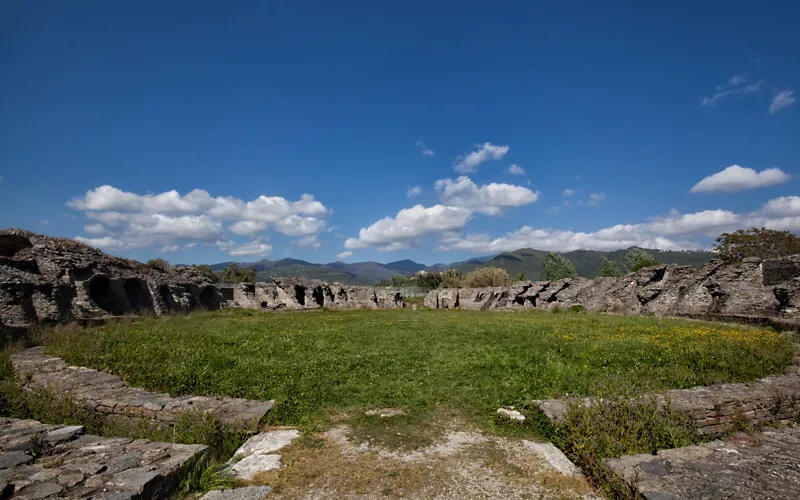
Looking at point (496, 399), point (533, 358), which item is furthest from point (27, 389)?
point (533, 358)

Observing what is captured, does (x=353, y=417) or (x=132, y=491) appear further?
(x=353, y=417)

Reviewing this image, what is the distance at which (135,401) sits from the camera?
21.7 ft

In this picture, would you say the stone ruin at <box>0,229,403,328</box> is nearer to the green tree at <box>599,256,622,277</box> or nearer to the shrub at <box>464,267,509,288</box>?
the shrub at <box>464,267,509,288</box>

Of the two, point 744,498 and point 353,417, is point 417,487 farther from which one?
point 744,498

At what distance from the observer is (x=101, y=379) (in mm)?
7699

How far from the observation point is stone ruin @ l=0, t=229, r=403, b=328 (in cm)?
1528

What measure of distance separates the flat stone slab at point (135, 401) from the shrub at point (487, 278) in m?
Result: 42.9

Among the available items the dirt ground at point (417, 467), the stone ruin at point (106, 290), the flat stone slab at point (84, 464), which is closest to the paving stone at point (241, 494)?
the dirt ground at point (417, 467)

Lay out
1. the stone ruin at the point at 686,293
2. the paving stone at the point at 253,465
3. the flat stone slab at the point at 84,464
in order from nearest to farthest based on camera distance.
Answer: the flat stone slab at the point at 84,464 < the paving stone at the point at 253,465 < the stone ruin at the point at 686,293

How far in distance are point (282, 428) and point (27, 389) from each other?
5.41 meters

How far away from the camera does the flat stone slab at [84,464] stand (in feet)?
12.8

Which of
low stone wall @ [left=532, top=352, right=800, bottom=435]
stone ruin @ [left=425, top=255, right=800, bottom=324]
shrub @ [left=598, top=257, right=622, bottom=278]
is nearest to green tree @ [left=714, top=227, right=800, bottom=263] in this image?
shrub @ [left=598, top=257, right=622, bottom=278]

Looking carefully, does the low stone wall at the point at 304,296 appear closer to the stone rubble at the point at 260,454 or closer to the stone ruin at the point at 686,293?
the stone ruin at the point at 686,293

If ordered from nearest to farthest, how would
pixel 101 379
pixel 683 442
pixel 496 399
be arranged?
pixel 683 442
pixel 496 399
pixel 101 379
